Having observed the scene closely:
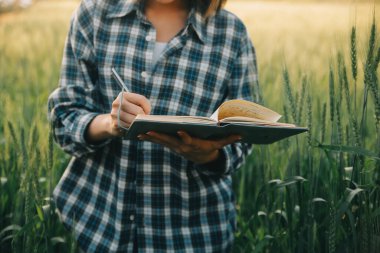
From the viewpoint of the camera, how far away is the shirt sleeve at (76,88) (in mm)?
1453

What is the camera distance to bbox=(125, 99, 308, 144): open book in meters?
1.06

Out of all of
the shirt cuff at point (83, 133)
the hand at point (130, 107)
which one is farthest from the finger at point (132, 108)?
the shirt cuff at point (83, 133)

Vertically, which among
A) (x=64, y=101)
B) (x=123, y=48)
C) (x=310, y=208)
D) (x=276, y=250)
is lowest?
(x=276, y=250)

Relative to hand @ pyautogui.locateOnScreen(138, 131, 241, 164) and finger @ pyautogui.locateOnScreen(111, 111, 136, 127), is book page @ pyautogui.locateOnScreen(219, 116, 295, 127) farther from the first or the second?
finger @ pyautogui.locateOnScreen(111, 111, 136, 127)

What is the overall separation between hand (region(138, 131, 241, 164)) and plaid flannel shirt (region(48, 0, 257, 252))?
15cm

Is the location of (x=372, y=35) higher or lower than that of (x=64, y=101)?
higher

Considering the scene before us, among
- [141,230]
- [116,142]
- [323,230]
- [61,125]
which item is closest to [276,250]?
[323,230]

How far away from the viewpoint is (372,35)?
1191 mm

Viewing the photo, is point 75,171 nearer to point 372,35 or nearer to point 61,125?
point 61,125

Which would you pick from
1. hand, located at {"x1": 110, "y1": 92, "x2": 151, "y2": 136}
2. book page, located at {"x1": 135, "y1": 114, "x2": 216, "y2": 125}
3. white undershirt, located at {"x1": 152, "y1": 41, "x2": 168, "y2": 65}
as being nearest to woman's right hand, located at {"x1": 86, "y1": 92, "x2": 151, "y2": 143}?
hand, located at {"x1": 110, "y1": 92, "x2": 151, "y2": 136}

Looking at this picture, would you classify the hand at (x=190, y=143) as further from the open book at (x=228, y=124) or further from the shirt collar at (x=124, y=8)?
the shirt collar at (x=124, y=8)

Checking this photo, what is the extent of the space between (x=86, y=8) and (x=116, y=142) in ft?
1.22

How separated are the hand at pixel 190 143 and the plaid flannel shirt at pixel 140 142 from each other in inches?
5.7

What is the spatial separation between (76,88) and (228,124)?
56 cm
